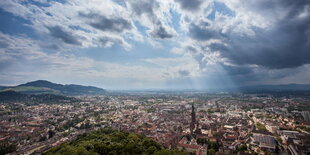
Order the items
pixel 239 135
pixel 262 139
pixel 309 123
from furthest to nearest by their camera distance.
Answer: pixel 309 123, pixel 239 135, pixel 262 139

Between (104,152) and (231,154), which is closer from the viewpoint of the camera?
(104,152)

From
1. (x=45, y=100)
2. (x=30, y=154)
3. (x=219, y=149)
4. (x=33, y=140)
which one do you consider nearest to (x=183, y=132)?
(x=219, y=149)

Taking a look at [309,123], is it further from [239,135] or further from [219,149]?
[219,149]

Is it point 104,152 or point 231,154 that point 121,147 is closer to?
point 104,152

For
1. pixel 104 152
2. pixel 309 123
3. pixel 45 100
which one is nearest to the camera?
pixel 104 152

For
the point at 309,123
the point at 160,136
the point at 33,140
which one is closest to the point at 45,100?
the point at 33,140

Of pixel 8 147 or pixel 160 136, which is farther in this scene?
pixel 160 136

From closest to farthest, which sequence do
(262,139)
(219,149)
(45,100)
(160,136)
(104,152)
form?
(104,152), (219,149), (262,139), (160,136), (45,100)

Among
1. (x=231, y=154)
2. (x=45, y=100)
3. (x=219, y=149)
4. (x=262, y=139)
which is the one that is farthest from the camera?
(x=45, y=100)

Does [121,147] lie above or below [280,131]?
above
